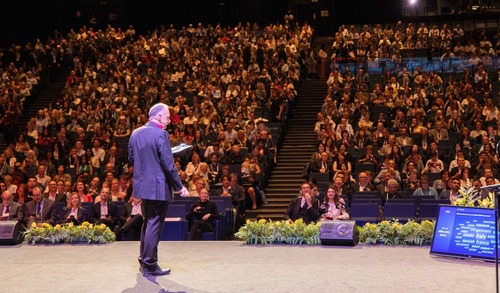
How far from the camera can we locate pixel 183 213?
11.8 m

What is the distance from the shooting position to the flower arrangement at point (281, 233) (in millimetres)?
8398

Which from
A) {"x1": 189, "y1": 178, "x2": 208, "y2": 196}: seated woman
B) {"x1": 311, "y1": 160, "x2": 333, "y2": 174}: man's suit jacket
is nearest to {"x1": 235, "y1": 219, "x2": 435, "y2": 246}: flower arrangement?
{"x1": 189, "y1": 178, "x2": 208, "y2": 196}: seated woman

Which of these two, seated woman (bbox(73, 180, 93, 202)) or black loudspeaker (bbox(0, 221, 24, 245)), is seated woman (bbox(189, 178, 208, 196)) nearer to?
seated woman (bbox(73, 180, 93, 202))

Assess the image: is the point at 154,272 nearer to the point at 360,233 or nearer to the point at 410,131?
the point at 360,233

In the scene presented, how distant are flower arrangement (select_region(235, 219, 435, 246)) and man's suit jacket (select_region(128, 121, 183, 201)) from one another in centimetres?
184

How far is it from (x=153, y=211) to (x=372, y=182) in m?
8.04

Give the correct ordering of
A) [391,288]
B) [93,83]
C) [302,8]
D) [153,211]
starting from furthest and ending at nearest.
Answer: [302,8]
[93,83]
[153,211]
[391,288]

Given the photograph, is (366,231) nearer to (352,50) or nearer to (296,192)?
(296,192)

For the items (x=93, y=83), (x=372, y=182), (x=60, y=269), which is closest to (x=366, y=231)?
(x=60, y=269)

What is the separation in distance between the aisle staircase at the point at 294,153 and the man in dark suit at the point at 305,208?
3.14 meters

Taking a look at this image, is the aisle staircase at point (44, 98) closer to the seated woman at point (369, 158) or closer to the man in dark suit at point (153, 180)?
the seated woman at point (369, 158)

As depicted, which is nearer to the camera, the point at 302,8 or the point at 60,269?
the point at 60,269

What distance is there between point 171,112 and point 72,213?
6711mm

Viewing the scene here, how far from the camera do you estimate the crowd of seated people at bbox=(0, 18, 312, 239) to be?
48.8 ft
